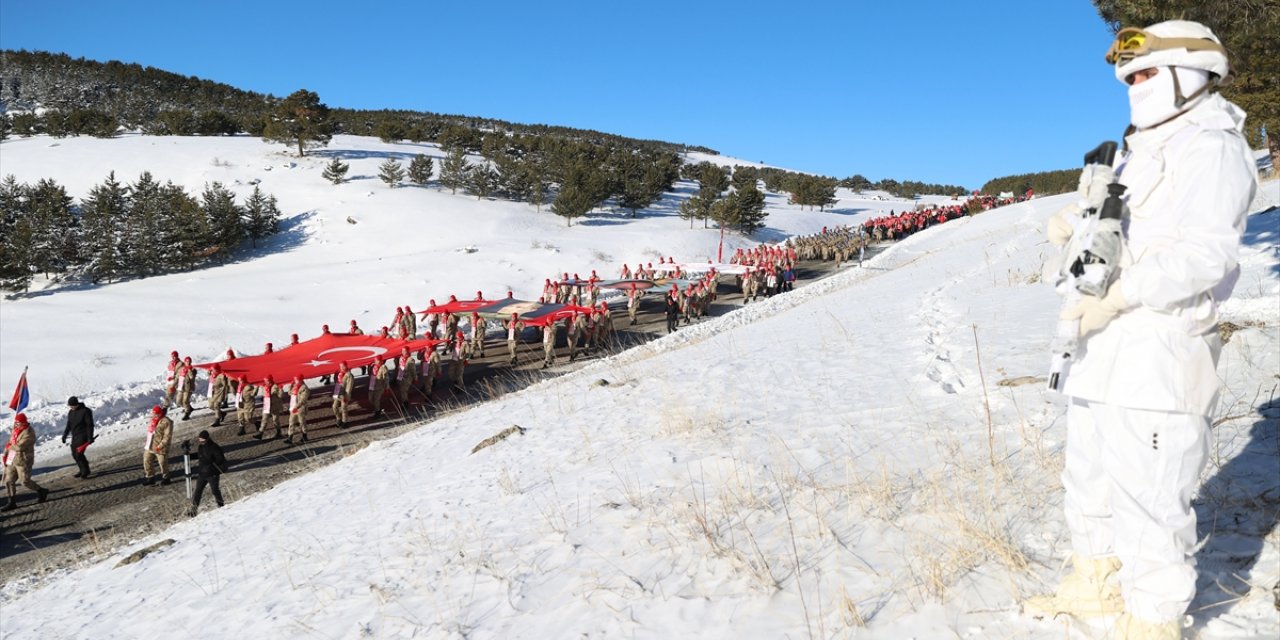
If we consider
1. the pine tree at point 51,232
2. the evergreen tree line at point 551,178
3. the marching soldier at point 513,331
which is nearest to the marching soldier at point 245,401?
the marching soldier at point 513,331

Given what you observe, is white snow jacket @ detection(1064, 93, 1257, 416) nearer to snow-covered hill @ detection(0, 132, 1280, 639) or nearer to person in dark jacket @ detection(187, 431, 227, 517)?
snow-covered hill @ detection(0, 132, 1280, 639)

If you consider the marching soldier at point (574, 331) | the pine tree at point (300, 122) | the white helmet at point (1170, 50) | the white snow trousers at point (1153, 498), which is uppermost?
the pine tree at point (300, 122)

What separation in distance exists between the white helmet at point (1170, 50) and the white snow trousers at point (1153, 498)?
133 cm

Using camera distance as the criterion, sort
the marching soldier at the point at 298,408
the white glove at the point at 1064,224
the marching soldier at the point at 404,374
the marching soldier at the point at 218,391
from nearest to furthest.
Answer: the white glove at the point at 1064,224, the marching soldier at the point at 298,408, the marching soldier at the point at 218,391, the marching soldier at the point at 404,374

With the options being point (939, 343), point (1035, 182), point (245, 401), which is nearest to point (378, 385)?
point (245, 401)

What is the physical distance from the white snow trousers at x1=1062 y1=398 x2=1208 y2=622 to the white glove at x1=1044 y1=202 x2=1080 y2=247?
2.42 feet

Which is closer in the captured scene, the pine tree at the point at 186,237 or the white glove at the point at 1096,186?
the white glove at the point at 1096,186

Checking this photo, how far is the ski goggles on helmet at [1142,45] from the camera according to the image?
8.20 ft

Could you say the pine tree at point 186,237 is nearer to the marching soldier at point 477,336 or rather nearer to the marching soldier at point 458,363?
the marching soldier at point 477,336

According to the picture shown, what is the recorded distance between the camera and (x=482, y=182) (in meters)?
57.5

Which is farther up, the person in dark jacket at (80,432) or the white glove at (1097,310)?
the white glove at (1097,310)

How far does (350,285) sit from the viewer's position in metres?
33.1

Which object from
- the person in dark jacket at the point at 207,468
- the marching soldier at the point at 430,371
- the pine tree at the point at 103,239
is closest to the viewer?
the person in dark jacket at the point at 207,468

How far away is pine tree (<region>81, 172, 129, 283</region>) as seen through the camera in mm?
36625
